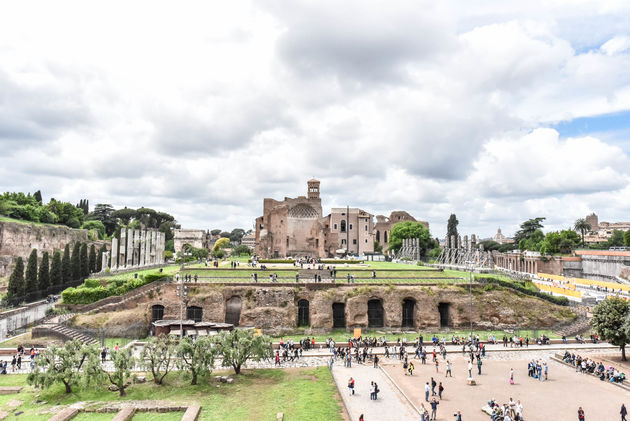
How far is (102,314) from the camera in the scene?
33.2 metres

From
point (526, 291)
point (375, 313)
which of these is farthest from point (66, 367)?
point (526, 291)

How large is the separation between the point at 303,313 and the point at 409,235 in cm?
5120

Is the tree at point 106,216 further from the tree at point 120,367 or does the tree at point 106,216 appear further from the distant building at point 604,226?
the distant building at point 604,226

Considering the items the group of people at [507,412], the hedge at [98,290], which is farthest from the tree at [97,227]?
the group of people at [507,412]

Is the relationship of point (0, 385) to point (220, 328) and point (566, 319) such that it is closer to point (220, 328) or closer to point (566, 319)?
point (220, 328)

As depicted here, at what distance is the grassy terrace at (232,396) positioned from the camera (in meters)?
18.8

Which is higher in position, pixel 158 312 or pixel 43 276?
pixel 43 276

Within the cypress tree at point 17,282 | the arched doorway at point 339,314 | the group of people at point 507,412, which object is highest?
the cypress tree at point 17,282

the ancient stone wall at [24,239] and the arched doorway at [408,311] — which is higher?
the ancient stone wall at [24,239]

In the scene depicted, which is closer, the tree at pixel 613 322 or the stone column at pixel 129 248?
the tree at pixel 613 322

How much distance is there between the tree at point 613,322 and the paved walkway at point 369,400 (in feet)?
50.5

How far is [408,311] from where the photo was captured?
3791 centimetres

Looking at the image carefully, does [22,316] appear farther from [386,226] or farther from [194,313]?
[386,226]

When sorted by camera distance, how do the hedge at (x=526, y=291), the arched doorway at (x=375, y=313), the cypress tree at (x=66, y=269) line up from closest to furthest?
the arched doorway at (x=375, y=313), the hedge at (x=526, y=291), the cypress tree at (x=66, y=269)
